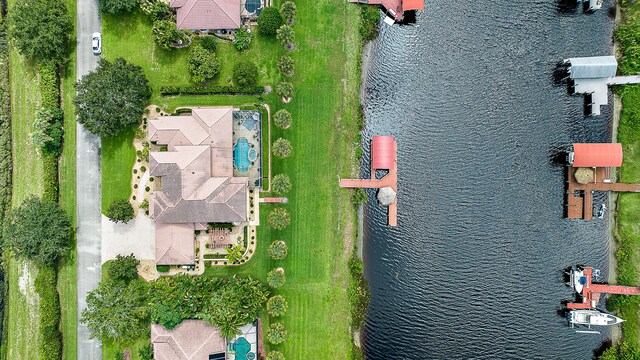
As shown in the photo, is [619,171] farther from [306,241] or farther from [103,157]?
[103,157]

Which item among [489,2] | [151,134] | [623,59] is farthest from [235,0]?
[623,59]

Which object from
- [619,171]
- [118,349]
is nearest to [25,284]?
[118,349]

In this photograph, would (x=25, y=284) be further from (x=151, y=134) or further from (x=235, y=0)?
(x=235, y=0)

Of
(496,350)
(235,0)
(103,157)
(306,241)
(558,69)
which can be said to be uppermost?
(235,0)

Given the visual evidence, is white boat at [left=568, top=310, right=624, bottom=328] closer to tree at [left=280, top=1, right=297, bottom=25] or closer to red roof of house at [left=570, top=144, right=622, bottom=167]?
red roof of house at [left=570, top=144, right=622, bottom=167]

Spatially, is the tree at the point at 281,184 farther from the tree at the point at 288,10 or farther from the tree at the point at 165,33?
the tree at the point at 165,33

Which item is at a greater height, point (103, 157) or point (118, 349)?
point (103, 157)
